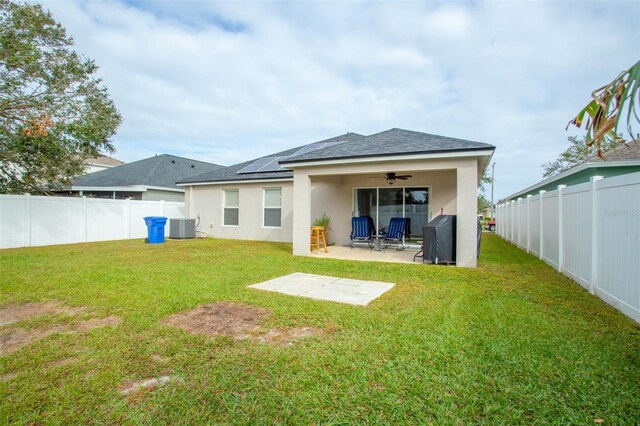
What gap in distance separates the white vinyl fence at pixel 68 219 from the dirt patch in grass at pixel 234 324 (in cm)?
1096

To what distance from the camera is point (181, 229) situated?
1432 cm

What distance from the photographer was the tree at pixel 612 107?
1367 millimetres

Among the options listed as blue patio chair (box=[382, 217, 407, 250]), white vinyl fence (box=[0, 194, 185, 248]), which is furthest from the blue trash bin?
blue patio chair (box=[382, 217, 407, 250])

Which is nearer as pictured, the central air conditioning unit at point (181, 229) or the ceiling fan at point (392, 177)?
the ceiling fan at point (392, 177)

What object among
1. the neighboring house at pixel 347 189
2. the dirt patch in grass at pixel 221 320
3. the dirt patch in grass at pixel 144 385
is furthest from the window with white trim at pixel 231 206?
the dirt patch in grass at pixel 144 385

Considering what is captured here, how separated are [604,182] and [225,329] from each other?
5844 millimetres

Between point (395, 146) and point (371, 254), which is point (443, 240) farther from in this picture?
point (395, 146)

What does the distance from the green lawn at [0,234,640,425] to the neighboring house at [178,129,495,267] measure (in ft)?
11.1

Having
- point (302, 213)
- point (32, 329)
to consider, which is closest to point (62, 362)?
point (32, 329)

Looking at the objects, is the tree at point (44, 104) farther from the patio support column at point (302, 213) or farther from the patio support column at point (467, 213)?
the patio support column at point (467, 213)

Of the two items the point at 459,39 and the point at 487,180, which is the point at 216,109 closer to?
the point at 459,39

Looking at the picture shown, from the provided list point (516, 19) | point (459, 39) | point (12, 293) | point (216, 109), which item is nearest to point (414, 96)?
point (459, 39)

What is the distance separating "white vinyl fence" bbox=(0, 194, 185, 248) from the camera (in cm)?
1087

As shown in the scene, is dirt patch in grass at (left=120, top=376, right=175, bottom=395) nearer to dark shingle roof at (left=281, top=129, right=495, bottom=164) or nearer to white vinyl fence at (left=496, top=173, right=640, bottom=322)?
white vinyl fence at (left=496, top=173, right=640, bottom=322)
